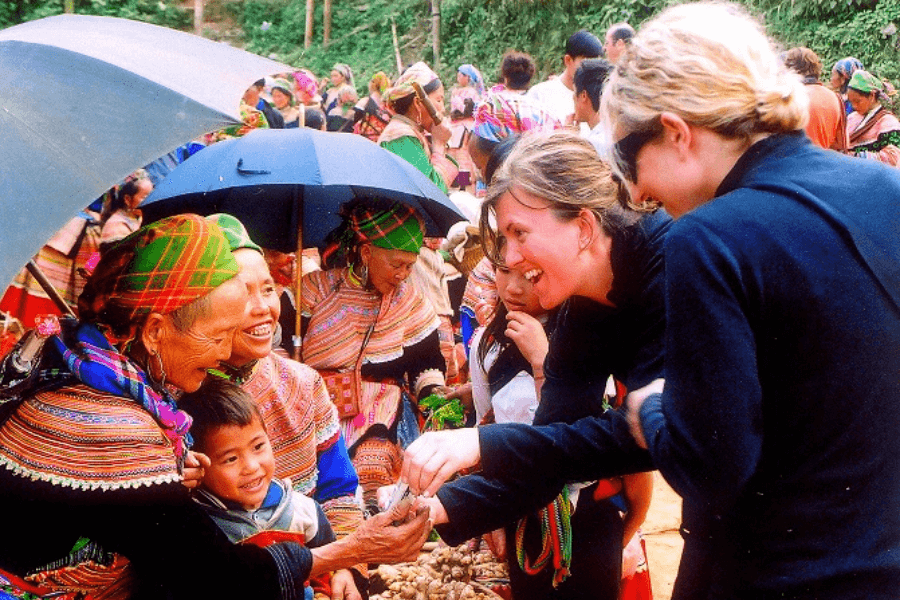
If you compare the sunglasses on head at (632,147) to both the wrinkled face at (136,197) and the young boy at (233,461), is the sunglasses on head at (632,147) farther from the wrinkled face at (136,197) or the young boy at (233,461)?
the wrinkled face at (136,197)

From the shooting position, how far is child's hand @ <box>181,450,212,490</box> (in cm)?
251

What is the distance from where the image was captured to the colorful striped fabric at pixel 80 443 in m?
2.07

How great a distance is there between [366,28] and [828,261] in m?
24.5

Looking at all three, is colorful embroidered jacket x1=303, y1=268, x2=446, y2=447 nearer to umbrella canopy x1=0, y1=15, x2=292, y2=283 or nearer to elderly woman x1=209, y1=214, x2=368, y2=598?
elderly woman x1=209, y1=214, x2=368, y2=598

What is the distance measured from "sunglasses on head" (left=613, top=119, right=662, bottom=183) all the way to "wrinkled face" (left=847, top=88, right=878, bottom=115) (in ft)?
28.4

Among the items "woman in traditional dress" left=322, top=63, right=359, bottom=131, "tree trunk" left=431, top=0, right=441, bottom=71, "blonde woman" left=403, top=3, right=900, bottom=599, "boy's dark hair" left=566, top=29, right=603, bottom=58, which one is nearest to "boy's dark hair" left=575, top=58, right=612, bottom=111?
"boy's dark hair" left=566, top=29, right=603, bottom=58

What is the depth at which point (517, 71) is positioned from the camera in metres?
9.15

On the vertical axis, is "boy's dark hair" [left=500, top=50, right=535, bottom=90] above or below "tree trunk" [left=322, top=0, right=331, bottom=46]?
above

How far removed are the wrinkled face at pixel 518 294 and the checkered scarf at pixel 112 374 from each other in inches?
53.6

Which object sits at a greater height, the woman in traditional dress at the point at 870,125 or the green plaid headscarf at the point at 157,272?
the green plaid headscarf at the point at 157,272

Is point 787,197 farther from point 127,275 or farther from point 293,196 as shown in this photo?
point 293,196

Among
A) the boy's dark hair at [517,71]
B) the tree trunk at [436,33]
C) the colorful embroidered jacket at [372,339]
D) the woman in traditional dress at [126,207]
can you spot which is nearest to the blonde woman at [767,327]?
the colorful embroidered jacket at [372,339]

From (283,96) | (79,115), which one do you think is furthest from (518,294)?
(283,96)

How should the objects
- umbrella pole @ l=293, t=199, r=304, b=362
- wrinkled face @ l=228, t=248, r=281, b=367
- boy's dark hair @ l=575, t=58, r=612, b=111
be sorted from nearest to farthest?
1. wrinkled face @ l=228, t=248, r=281, b=367
2. umbrella pole @ l=293, t=199, r=304, b=362
3. boy's dark hair @ l=575, t=58, r=612, b=111
